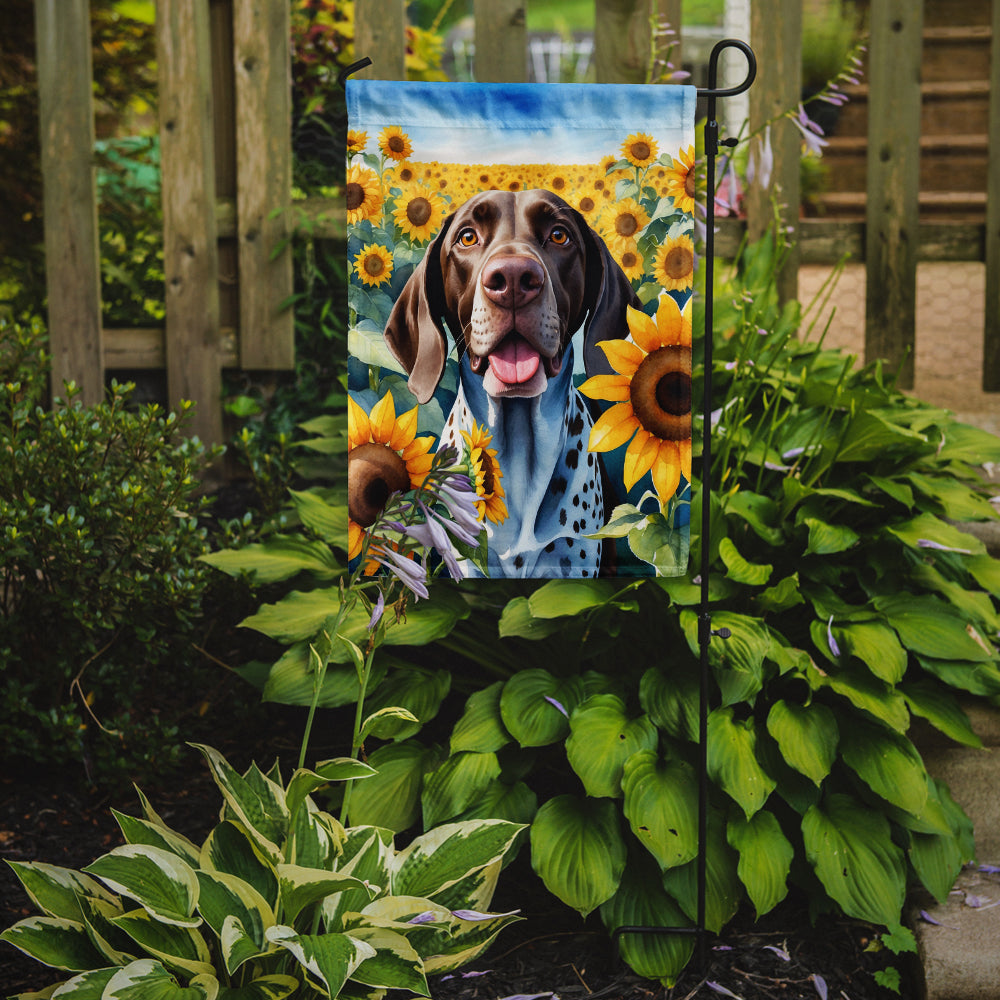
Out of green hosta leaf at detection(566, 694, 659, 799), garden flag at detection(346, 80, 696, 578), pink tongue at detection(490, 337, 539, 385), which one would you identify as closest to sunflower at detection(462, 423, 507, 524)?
garden flag at detection(346, 80, 696, 578)

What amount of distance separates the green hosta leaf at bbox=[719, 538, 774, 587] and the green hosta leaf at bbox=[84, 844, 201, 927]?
1148mm

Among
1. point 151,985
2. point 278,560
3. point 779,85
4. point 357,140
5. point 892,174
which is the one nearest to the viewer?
point 151,985

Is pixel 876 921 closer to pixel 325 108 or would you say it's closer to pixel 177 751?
pixel 177 751

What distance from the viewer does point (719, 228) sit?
10.8 feet

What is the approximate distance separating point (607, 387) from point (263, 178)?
1819mm

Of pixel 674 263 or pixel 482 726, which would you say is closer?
pixel 674 263

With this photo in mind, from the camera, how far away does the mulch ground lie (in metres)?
1.79

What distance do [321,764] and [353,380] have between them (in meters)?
0.68

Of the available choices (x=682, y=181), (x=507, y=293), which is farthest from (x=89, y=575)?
(x=682, y=181)

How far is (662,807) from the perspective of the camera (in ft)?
5.96

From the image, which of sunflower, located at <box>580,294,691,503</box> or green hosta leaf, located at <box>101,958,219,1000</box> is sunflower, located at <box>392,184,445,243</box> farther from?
green hosta leaf, located at <box>101,958,219,1000</box>

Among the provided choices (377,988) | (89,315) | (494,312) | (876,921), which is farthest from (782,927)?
(89,315)

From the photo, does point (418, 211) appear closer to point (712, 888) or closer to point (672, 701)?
point (672, 701)

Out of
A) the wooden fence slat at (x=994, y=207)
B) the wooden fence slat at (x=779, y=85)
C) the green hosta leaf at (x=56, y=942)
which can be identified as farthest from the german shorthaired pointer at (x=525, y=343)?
the wooden fence slat at (x=994, y=207)
